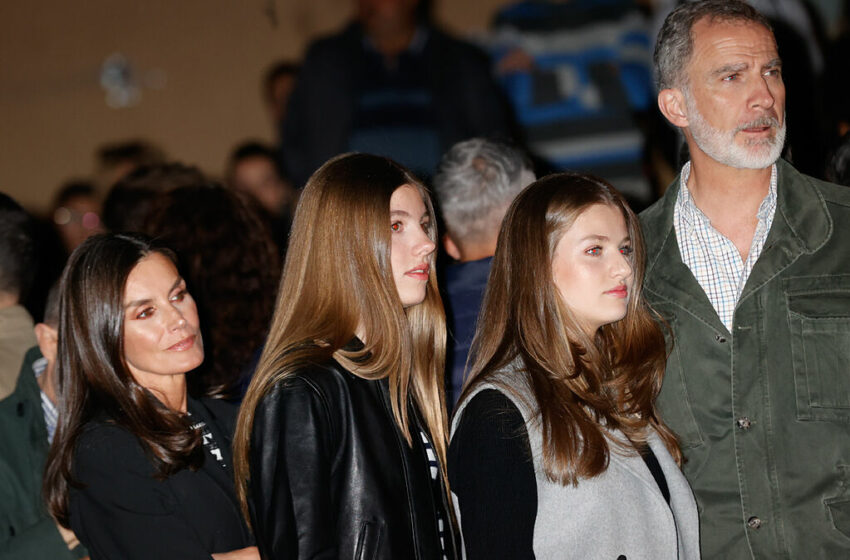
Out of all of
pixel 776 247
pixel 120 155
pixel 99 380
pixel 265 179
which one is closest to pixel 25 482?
pixel 99 380

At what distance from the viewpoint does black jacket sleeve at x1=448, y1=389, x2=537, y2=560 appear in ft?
6.67

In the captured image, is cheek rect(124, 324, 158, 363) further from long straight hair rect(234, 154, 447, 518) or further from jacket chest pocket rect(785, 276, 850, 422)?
jacket chest pocket rect(785, 276, 850, 422)

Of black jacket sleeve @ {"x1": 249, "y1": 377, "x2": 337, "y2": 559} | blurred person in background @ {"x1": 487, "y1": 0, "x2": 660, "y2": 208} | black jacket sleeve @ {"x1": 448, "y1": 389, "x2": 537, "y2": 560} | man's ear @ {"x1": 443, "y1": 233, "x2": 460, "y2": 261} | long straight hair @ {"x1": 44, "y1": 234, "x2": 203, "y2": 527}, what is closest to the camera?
black jacket sleeve @ {"x1": 448, "y1": 389, "x2": 537, "y2": 560}

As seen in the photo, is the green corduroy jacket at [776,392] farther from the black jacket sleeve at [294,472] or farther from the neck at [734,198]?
the black jacket sleeve at [294,472]

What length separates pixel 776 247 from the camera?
8.54ft

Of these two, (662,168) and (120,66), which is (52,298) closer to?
(662,168)

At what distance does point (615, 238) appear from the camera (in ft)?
7.73

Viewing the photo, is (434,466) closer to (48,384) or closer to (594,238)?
(594,238)

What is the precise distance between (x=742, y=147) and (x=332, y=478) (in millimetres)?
1369

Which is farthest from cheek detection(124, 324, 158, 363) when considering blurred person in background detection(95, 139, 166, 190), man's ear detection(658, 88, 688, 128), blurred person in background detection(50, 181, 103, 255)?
blurred person in background detection(95, 139, 166, 190)

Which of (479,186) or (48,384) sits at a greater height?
(479,186)

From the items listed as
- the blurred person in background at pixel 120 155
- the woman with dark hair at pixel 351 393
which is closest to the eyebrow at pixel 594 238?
the woman with dark hair at pixel 351 393

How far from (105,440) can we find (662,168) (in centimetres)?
419

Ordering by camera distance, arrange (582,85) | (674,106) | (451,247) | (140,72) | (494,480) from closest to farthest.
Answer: (494,480) → (674,106) → (451,247) → (582,85) → (140,72)
